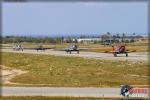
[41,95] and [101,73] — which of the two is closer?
[41,95]

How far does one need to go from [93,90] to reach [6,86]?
6.30 m

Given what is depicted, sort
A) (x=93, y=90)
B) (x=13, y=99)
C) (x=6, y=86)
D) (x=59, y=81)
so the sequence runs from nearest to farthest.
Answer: (x=13, y=99), (x=93, y=90), (x=6, y=86), (x=59, y=81)

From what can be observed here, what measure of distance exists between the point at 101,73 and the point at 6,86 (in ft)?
38.0

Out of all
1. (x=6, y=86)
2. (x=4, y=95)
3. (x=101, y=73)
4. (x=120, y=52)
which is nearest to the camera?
(x=4, y=95)

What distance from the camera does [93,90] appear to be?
74.8 ft

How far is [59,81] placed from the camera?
94.0ft

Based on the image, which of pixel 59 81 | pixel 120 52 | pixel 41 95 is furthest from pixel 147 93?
pixel 120 52

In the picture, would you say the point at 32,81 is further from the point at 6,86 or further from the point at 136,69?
the point at 136,69

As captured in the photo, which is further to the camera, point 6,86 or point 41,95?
point 6,86

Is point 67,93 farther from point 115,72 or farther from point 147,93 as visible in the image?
point 115,72

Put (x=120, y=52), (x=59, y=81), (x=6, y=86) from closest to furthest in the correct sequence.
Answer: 1. (x=6, y=86)
2. (x=59, y=81)
3. (x=120, y=52)

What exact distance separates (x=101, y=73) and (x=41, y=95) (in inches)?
584

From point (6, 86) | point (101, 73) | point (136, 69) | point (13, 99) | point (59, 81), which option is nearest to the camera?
point (13, 99)

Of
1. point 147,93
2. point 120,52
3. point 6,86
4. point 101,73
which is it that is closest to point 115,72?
point 101,73
